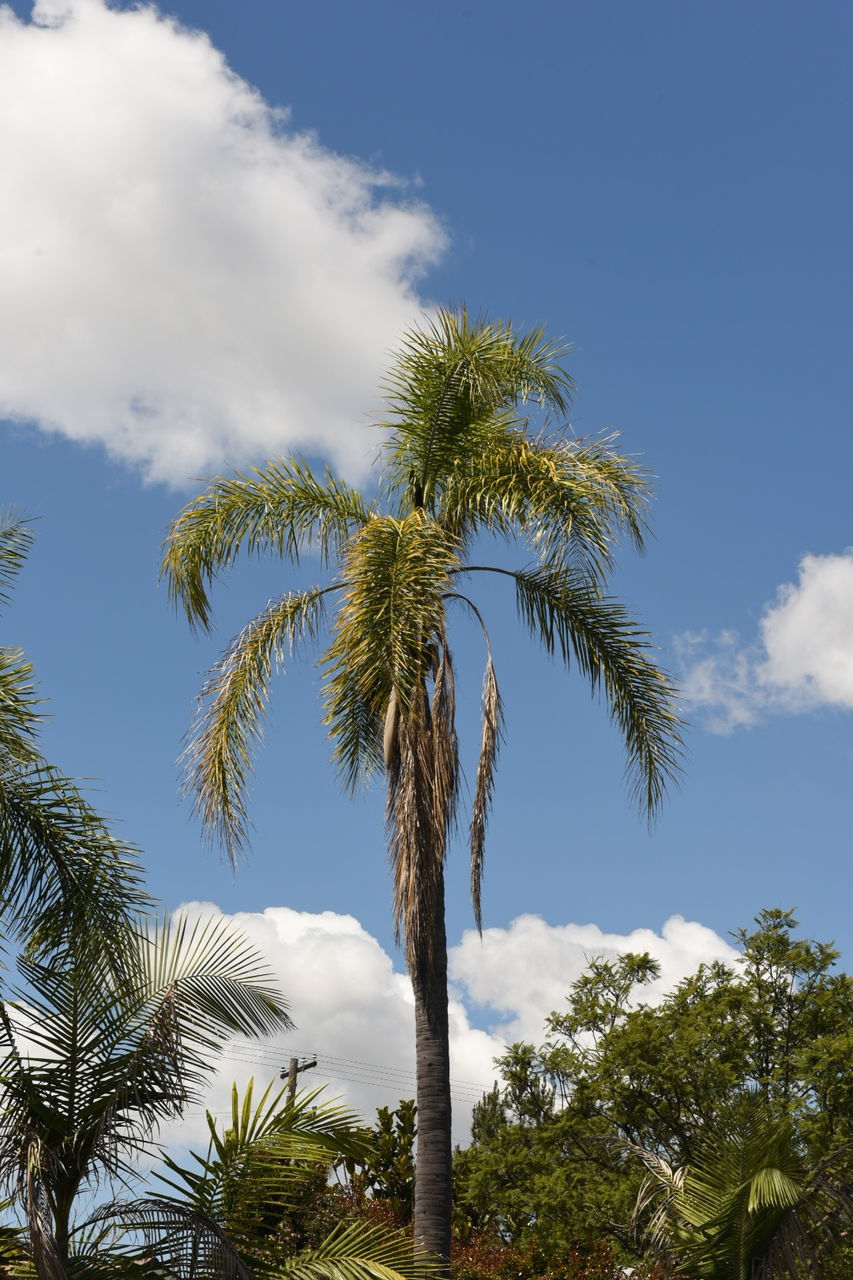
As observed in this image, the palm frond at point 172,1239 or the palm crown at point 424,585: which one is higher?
the palm crown at point 424,585

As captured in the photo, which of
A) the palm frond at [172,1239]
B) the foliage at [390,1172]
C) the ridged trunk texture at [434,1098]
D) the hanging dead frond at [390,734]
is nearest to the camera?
the palm frond at [172,1239]

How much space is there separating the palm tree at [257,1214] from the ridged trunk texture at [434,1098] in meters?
1.41

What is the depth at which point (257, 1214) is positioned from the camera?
8.69 meters

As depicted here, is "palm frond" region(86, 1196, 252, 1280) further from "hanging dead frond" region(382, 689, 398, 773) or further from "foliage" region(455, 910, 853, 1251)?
"foliage" region(455, 910, 853, 1251)

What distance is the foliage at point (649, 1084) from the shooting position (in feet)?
70.3

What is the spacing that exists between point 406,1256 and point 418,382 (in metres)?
7.88

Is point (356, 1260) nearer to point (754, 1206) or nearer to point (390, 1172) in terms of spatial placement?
point (754, 1206)

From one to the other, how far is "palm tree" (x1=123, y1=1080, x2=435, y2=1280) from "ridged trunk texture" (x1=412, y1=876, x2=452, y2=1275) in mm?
1415

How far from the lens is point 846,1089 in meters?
21.1

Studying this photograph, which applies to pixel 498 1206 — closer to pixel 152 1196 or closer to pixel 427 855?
pixel 427 855

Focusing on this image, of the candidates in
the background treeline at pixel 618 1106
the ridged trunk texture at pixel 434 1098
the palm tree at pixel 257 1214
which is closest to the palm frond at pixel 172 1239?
the palm tree at pixel 257 1214

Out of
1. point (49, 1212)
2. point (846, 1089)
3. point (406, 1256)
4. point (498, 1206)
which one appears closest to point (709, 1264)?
point (406, 1256)

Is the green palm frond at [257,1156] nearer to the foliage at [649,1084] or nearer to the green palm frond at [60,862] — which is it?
the green palm frond at [60,862]

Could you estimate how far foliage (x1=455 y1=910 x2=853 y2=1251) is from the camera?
21438 mm
